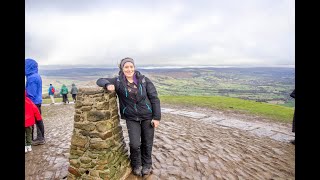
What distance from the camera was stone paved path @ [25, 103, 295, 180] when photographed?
19.6 feet

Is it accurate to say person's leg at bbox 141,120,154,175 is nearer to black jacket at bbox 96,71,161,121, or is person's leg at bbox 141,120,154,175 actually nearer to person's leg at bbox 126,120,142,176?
person's leg at bbox 126,120,142,176

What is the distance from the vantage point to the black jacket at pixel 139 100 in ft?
17.0

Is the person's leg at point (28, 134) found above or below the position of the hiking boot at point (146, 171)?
above

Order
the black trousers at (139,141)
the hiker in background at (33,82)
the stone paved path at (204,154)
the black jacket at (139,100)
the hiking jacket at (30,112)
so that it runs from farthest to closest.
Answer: the hiker in background at (33,82) → the hiking jacket at (30,112) → the stone paved path at (204,154) → the black trousers at (139,141) → the black jacket at (139,100)

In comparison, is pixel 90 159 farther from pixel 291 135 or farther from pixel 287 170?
pixel 291 135

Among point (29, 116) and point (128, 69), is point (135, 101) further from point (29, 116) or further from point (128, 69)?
point (29, 116)

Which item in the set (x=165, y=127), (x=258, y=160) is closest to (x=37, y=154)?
(x=165, y=127)

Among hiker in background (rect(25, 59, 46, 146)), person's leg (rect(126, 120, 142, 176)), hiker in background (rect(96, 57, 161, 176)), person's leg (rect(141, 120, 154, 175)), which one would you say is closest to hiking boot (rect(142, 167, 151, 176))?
person's leg (rect(141, 120, 154, 175))

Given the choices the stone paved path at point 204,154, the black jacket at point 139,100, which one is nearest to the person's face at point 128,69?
the black jacket at point 139,100

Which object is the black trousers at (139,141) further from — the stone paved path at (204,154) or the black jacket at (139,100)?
the stone paved path at (204,154)

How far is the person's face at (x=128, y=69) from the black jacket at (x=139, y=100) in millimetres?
172

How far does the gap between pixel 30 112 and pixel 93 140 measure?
276cm

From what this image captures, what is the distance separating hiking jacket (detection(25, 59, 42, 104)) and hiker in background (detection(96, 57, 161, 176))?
9.74 ft

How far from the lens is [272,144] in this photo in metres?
8.71
